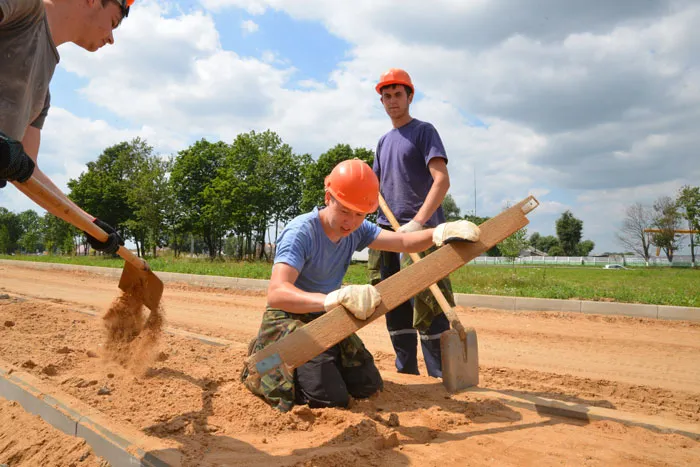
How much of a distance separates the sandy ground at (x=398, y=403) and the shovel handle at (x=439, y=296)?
49cm

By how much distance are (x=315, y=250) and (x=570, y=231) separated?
281 ft

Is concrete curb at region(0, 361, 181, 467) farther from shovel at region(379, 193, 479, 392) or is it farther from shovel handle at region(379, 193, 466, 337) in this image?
shovel handle at region(379, 193, 466, 337)

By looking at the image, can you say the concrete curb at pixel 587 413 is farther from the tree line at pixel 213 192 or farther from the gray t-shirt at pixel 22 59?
the tree line at pixel 213 192

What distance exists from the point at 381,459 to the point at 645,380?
3.32 metres

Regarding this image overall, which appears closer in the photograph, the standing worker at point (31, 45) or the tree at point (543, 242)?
→ the standing worker at point (31, 45)

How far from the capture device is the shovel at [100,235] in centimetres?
252

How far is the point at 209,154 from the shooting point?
1630 inches

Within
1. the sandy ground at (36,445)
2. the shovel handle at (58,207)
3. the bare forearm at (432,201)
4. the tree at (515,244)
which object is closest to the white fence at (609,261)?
the tree at (515,244)

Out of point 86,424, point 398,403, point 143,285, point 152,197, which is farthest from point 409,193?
point 152,197

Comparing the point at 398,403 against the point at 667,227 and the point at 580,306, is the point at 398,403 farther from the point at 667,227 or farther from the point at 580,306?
the point at 667,227

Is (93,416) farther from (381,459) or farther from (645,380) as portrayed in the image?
(645,380)

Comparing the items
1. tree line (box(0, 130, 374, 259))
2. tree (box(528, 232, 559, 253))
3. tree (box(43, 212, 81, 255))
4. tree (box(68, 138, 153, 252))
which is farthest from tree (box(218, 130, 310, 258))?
tree (box(528, 232, 559, 253))

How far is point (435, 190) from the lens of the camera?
4.07 m

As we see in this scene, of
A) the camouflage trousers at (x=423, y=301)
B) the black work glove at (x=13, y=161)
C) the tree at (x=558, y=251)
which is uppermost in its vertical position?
the tree at (x=558, y=251)
